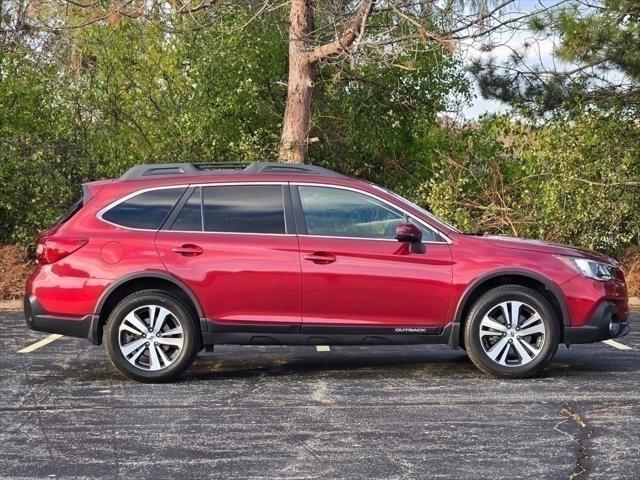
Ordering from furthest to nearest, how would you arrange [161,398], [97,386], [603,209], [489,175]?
[489,175] → [603,209] → [97,386] → [161,398]

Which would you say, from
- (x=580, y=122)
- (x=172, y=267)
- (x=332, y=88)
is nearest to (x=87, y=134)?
(x=332, y=88)

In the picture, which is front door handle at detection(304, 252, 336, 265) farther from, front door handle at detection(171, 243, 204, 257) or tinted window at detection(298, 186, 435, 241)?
front door handle at detection(171, 243, 204, 257)

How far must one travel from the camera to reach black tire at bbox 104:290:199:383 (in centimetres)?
928

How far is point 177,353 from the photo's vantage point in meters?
9.34

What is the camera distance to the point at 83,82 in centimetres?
1888

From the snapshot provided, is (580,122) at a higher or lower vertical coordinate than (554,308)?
higher

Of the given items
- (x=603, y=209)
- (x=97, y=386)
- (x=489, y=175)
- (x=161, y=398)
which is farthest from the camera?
(x=489, y=175)

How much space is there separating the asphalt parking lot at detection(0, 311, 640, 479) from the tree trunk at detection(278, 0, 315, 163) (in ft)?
24.8

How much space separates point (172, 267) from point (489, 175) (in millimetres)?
9887

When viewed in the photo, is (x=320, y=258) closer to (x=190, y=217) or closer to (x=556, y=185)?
(x=190, y=217)

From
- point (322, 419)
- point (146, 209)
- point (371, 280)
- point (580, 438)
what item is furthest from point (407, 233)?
point (580, 438)

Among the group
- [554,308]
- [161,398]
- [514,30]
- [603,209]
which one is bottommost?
[161,398]

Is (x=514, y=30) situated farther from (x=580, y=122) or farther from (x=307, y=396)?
(x=307, y=396)

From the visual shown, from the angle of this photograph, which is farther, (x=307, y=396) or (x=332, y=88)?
(x=332, y=88)
